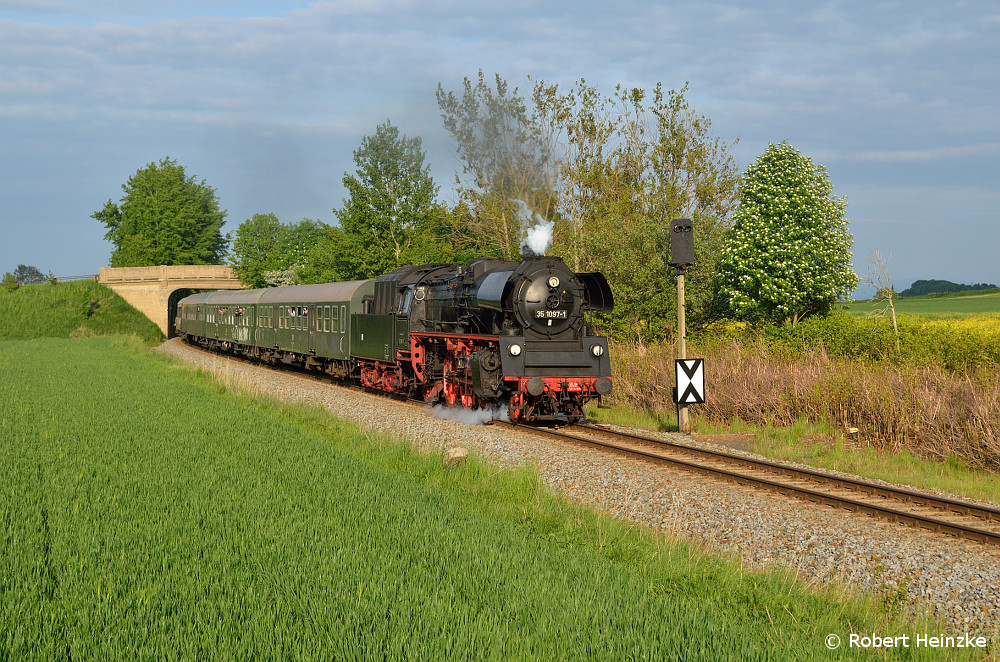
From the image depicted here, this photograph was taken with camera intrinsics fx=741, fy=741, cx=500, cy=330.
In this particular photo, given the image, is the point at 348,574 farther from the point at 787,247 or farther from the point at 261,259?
the point at 261,259

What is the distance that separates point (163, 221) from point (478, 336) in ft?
266

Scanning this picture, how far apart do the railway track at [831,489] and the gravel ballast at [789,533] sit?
19 centimetres

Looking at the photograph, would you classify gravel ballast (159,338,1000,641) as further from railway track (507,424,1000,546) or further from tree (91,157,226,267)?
tree (91,157,226,267)

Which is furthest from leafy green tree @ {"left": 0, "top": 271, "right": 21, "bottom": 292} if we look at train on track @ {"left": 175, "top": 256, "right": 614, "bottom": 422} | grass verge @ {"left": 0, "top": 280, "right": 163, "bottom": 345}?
train on track @ {"left": 175, "top": 256, "right": 614, "bottom": 422}

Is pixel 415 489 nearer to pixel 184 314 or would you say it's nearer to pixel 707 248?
pixel 707 248

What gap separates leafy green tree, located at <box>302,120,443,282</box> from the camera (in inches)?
1885

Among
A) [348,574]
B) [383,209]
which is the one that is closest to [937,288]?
[383,209]

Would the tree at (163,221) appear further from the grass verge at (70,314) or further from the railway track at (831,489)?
the railway track at (831,489)

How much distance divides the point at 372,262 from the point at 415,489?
40.1 metres

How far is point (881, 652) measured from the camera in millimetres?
4809

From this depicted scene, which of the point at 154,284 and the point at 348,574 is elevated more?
the point at 154,284

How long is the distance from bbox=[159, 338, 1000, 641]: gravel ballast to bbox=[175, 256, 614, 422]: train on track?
85.1 inches

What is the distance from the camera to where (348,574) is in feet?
17.2

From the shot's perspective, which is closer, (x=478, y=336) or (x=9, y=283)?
(x=478, y=336)
